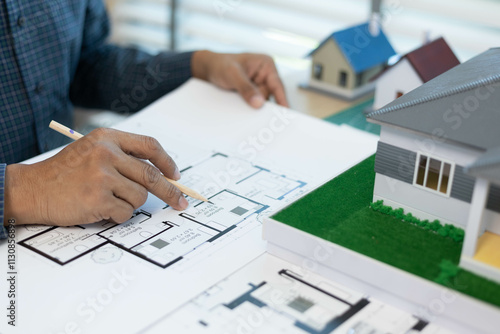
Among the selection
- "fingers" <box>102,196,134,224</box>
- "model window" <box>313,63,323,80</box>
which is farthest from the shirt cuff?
"model window" <box>313,63,323,80</box>

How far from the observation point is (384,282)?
674mm

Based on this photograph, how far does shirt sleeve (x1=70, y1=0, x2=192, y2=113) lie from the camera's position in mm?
1382

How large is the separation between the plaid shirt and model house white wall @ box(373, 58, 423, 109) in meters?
0.43

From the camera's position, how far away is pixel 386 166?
0.77 m

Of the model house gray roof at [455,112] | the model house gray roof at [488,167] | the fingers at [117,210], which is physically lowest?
the fingers at [117,210]

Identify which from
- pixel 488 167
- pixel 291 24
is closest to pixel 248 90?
pixel 488 167

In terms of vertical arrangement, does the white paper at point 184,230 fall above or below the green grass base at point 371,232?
below

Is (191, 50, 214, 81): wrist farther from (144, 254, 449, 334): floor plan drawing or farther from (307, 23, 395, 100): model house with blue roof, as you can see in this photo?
(144, 254, 449, 334): floor plan drawing

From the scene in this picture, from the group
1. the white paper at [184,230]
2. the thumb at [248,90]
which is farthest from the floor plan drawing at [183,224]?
the thumb at [248,90]

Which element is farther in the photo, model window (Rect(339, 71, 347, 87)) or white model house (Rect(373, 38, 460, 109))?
model window (Rect(339, 71, 347, 87))

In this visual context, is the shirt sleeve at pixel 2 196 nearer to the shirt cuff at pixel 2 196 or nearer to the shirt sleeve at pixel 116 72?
the shirt cuff at pixel 2 196

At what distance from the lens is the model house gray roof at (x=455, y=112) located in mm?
673

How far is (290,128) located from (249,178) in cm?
20

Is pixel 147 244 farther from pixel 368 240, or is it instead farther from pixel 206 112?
pixel 206 112
